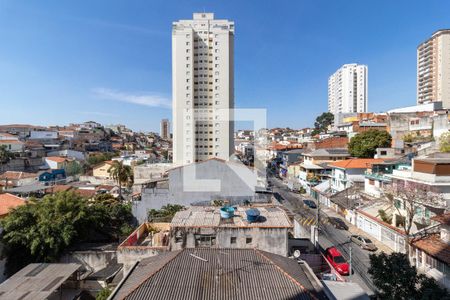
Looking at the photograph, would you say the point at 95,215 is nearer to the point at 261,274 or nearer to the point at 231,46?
the point at 261,274

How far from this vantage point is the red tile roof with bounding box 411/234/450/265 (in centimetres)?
1368

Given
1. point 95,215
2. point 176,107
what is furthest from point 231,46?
point 95,215

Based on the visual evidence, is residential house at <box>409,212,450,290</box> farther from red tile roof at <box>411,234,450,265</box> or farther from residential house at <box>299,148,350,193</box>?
residential house at <box>299,148,350,193</box>

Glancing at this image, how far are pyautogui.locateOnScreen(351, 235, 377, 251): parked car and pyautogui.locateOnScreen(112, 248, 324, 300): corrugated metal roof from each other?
12045 millimetres

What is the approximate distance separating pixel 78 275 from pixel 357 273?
17.5m

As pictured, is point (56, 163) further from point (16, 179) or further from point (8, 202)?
point (8, 202)

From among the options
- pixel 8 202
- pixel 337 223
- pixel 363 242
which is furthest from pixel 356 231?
pixel 8 202

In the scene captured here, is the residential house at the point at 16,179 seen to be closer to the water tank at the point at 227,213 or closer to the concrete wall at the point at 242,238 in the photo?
the concrete wall at the point at 242,238

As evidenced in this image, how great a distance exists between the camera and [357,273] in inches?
643

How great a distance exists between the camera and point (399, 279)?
9141 mm

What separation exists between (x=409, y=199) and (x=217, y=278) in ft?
50.8

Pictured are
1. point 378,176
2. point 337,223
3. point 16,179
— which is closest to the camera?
point 378,176

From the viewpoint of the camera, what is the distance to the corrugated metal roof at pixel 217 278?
27.3ft

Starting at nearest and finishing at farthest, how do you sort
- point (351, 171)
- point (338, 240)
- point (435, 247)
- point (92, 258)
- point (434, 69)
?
point (435, 247)
point (92, 258)
point (338, 240)
point (351, 171)
point (434, 69)
